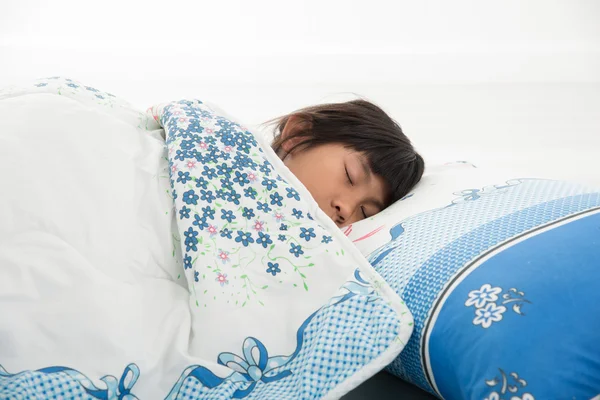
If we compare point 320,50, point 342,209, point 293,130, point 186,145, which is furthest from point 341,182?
point 320,50

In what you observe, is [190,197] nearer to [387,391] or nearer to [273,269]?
[273,269]

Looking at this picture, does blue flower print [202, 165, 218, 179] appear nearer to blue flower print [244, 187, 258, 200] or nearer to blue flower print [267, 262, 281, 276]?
blue flower print [244, 187, 258, 200]

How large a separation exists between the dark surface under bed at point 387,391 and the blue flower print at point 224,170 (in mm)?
365

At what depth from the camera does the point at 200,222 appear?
0.95 m

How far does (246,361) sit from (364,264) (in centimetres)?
20

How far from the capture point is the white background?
121 inches

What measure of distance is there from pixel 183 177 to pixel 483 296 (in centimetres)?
46

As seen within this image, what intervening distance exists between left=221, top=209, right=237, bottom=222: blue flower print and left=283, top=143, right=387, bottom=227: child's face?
0.32 meters

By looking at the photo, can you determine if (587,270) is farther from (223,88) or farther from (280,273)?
(223,88)

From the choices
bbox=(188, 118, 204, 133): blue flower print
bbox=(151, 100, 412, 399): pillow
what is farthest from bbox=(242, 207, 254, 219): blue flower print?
bbox=(188, 118, 204, 133): blue flower print

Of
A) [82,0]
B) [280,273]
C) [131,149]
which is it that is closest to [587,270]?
[280,273]

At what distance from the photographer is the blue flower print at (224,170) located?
1.04m

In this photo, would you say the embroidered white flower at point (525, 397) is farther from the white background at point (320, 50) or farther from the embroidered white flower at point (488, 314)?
the white background at point (320, 50)

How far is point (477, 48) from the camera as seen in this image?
3436 mm
